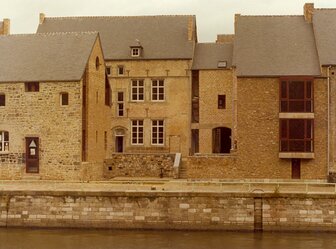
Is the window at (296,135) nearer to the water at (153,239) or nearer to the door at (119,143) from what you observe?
the water at (153,239)

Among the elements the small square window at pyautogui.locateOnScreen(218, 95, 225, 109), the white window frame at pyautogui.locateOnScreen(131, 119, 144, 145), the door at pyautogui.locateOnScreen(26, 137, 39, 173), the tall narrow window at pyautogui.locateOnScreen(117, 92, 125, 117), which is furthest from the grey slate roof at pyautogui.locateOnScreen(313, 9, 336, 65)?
the door at pyautogui.locateOnScreen(26, 137, 39, 173)

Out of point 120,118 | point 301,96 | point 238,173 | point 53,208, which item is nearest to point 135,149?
point 120,118

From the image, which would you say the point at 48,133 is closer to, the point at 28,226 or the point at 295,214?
the point at 28,226

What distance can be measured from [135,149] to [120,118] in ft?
8.68

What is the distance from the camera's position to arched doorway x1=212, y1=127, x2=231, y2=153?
45.1 meters

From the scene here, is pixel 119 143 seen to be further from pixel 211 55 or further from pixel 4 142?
pixel 4 142

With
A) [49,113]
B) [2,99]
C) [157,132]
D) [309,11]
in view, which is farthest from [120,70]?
[309,11]

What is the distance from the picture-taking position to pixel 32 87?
111 feet

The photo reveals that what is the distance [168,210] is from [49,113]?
32.8 ft

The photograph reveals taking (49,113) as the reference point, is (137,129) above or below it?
below

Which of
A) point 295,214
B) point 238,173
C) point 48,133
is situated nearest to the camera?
A: point 295,214

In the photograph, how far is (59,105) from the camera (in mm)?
33281

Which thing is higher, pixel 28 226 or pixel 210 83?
pixel 210 83

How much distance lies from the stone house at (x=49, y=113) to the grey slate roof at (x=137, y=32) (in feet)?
35.2
